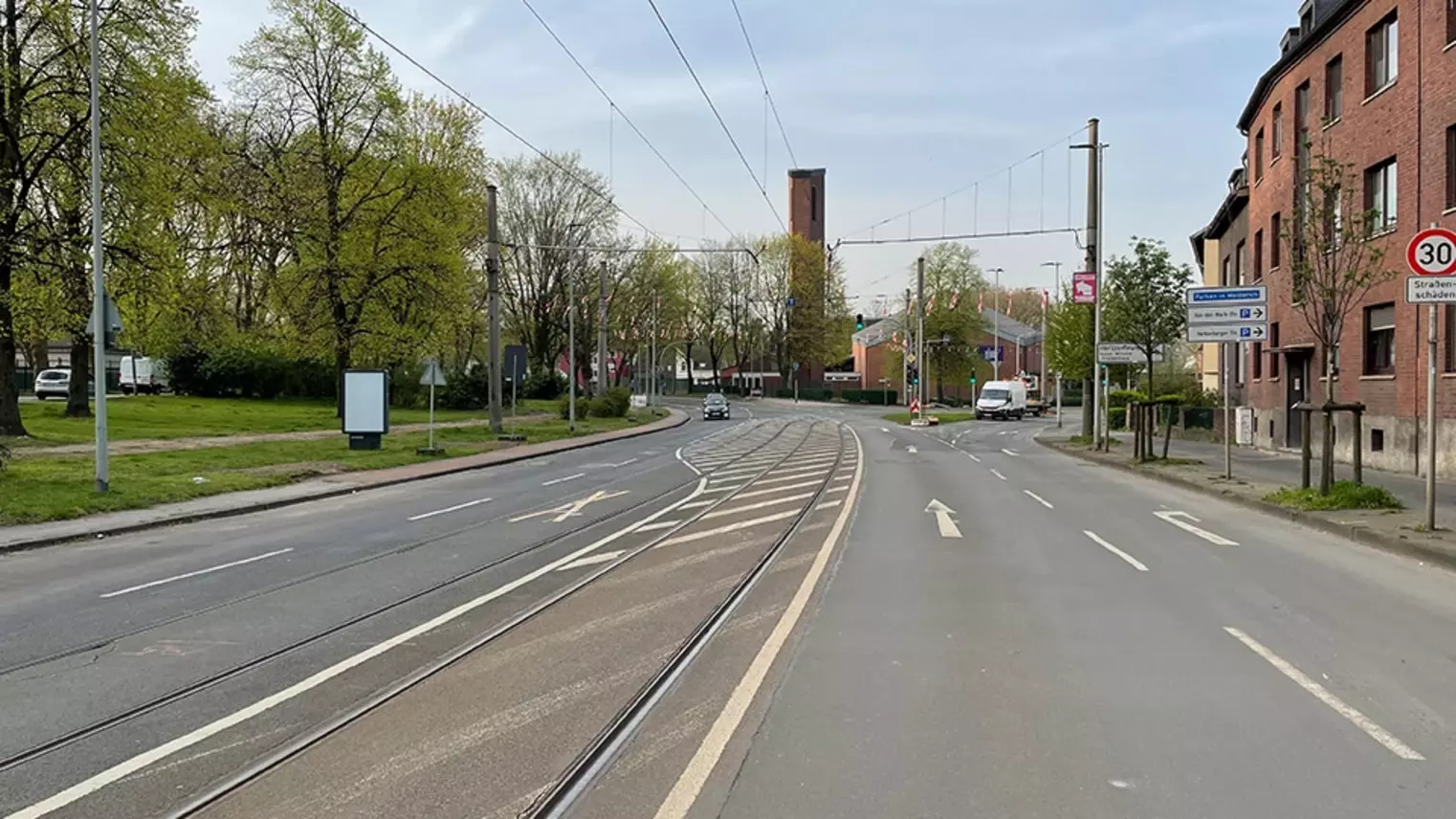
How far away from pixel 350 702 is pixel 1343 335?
85.3ft

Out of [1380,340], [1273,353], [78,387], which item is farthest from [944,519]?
[78,387]

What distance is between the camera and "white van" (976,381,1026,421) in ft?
230

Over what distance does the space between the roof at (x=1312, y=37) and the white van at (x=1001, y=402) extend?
36.4m

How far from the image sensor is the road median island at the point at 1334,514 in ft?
39.7

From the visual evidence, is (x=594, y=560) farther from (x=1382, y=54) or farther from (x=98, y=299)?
(x=1382, y=54)

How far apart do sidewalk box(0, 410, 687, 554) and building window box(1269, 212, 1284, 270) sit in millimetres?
23023

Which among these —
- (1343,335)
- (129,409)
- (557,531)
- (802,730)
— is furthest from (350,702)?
(129,409)

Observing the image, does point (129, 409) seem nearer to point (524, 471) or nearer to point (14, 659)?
point (524, 471)

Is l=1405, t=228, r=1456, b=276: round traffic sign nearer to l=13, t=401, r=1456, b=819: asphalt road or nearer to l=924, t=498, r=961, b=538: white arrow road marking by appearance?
l=13, t=401, r=1456, b=819: asphalt road

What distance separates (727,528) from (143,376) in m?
67.5

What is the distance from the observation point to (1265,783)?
4.86 m

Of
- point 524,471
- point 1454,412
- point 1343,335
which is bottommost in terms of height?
→ point 524,471

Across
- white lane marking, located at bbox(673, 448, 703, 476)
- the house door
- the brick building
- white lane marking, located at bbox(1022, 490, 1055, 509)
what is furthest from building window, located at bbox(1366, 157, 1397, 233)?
white lane marking, located at bbox(673, 448, 703, 476)

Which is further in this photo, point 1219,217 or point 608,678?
point 1219,217
